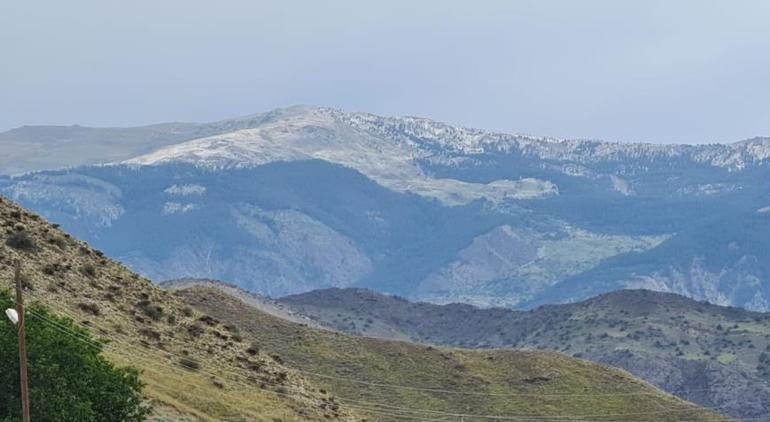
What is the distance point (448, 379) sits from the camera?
154 m

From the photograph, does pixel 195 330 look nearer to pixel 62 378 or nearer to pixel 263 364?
pixel 263 364

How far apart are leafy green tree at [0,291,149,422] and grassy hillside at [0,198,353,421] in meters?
9.39

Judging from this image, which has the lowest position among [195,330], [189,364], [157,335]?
[189,364]

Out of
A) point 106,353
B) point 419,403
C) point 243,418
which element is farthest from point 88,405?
point 419,403

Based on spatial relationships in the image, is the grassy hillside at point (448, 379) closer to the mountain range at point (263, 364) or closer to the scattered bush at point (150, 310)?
the mountain range at point (263, 364)

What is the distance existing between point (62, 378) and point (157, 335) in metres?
29.6

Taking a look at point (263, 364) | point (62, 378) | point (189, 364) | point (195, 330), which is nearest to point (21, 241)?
point (189, 364)

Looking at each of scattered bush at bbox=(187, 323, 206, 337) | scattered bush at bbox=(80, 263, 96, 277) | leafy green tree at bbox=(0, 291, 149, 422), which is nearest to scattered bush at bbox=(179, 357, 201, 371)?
scattered bush at bbox=(187, 323, 206, 337)

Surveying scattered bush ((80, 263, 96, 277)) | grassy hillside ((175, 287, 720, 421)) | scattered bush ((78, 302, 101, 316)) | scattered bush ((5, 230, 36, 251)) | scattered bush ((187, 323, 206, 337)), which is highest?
scattered bush ((5, 230, 36, 251))

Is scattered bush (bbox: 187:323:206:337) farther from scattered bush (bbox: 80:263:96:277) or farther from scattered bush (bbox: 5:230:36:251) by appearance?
scattered bush (bbox: 5:230:36:251)

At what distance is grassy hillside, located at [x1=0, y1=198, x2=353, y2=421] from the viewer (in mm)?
79562

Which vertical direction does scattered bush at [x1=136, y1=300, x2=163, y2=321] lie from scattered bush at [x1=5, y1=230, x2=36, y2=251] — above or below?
below

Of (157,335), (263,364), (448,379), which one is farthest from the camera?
(448,379)

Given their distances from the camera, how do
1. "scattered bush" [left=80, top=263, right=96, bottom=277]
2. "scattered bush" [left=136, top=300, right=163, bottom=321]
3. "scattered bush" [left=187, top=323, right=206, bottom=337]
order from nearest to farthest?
"scattered bush" [left=80, top=263, right=96, bottom=277], "scattered bush" [left=136, top=300, right=163, bottom=321], "scattered bush" [left=187, top=323, right=206, bottom=337]
